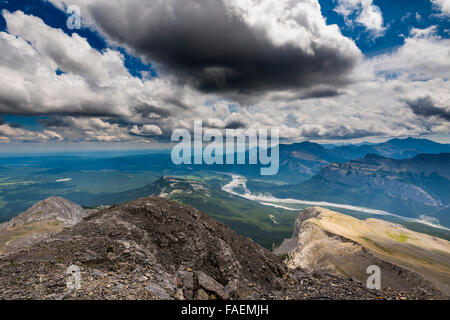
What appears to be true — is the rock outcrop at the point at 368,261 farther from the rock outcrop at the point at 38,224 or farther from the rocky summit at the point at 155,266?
the rock outcrop at the point at 38,224

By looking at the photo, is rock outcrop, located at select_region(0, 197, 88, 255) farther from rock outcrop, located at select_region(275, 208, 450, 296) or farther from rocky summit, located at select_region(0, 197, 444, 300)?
rock outcrop, located at select_region(275, 208, 450, 296)

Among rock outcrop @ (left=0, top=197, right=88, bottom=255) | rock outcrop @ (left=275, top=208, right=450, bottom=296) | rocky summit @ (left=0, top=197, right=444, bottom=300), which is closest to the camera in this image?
rocky summit @ (left=0, top=197, right=444, bottom=300)

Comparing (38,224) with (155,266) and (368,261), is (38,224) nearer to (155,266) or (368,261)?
(155,266)

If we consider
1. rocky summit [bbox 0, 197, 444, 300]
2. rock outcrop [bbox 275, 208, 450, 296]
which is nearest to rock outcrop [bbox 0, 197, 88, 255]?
rocky summit [bbox 0, 197, 444, 300]

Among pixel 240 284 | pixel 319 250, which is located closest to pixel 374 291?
pixel 240 284

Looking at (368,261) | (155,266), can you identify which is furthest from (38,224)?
(368,261)
